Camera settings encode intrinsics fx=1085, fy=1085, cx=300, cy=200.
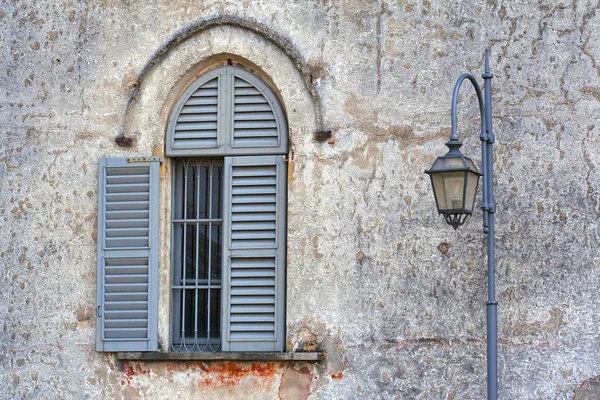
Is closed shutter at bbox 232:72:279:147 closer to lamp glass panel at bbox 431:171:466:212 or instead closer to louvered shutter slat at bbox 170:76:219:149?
louvered shutter slat at bbox 170:76:219:149

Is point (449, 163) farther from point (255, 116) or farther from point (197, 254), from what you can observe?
point (197, 254)

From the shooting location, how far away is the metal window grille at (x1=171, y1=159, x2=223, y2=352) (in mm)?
8828

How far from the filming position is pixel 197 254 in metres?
8.91

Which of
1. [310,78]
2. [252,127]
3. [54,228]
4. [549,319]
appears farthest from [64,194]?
[549,319]

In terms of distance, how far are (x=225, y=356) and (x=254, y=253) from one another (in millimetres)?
852

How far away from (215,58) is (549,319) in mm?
3400

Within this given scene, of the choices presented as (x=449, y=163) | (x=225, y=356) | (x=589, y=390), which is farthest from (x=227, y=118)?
(x=589, y=390)

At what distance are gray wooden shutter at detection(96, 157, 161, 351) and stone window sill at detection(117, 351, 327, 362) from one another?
0.23 ft

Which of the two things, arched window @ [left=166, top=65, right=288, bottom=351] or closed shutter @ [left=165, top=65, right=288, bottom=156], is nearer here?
arched window @ [left=166, top=65, right=288, bottom=351]

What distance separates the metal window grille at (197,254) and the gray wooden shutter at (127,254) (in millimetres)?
250

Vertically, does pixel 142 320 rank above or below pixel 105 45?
below

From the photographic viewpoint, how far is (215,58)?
8969mm

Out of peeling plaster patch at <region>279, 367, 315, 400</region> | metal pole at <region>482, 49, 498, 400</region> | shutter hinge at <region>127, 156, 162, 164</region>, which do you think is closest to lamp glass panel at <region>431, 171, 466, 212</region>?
metal pole at <region>482, 49, 498, 400</region>

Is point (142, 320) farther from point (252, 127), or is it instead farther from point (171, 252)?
point (252, 127)
